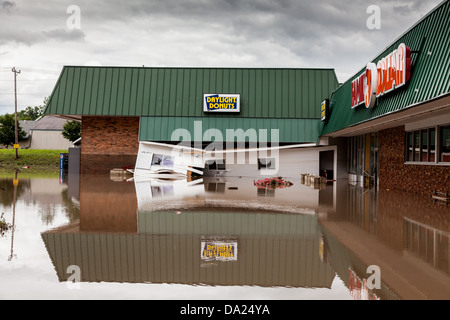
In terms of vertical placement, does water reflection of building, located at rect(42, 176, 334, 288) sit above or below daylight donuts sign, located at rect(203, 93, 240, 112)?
below

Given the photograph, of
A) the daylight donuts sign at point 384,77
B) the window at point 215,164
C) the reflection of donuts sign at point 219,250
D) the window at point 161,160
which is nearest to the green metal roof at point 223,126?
the window at point 161,160

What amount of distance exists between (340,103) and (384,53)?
27.1ft

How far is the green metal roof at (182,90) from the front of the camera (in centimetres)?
3366

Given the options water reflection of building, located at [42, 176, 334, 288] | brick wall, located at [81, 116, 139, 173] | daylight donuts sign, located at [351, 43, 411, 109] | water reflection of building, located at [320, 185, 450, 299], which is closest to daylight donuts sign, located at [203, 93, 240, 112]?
brick wall, located at [81, 116, 139, 173]

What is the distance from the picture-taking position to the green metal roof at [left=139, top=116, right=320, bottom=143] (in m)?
32.9

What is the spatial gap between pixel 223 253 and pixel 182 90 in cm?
2775

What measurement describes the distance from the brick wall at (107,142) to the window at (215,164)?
5.87 m

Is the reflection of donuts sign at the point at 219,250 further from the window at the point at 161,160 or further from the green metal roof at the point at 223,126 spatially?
the window at the point at 161,160

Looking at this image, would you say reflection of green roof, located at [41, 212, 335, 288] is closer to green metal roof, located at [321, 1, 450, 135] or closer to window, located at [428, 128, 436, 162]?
green metal roof, located at [321, 1, 450, 135]

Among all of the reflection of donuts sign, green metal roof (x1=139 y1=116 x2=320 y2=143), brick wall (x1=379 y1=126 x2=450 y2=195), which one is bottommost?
the reflection of donuts sign

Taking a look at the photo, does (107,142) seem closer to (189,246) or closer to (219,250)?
(189,246)

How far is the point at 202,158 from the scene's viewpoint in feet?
109

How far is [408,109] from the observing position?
1466 cm
